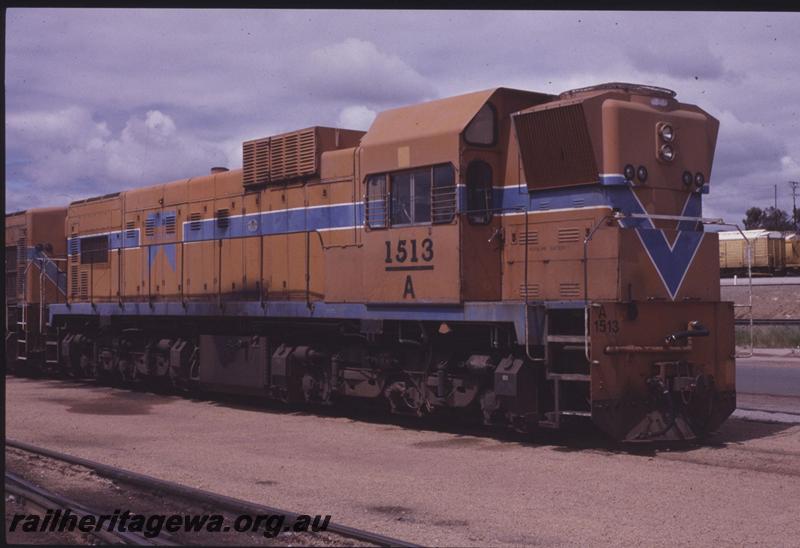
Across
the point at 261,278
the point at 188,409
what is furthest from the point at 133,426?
the point at 261,278

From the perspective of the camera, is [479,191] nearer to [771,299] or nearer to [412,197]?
[412,197]

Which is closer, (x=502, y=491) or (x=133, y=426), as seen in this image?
(x=502, y=491)

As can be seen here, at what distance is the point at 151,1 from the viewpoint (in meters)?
5.89

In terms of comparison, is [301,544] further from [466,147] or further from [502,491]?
[466,147]

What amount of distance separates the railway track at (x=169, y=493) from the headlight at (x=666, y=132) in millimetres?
6515

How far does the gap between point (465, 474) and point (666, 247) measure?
3819mm

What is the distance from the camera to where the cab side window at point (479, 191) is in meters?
11.4

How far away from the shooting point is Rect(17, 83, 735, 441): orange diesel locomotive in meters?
10.5

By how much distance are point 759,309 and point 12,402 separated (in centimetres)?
3747

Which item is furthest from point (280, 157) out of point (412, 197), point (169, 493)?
point (169, 493)

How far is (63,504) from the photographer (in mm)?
7723

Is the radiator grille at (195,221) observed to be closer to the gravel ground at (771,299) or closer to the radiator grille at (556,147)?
the radiator grille at (556,147)

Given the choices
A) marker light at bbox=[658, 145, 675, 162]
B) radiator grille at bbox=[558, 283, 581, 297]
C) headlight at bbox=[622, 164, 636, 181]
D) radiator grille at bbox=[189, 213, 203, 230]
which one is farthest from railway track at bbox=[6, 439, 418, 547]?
radiator grille at bbox=[189, 213, 203, 230]

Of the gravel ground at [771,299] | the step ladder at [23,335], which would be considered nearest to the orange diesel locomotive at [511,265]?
the step ladder at [23,335]
